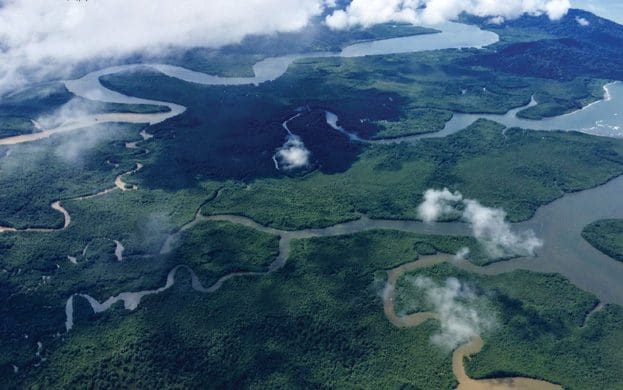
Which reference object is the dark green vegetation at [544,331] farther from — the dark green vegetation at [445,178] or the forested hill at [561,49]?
the forested hill at [561,49]

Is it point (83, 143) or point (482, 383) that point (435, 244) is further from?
point (83, 143)

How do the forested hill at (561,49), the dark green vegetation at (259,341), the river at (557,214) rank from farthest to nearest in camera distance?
the forested hill at (561,49)
the river at (557,214)
the dark green vegetation at (259,341)

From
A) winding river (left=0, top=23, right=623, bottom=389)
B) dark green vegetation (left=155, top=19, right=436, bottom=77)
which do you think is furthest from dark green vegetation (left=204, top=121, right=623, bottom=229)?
dark green vegetation (left=155, top=19, right=436, bottom=77)

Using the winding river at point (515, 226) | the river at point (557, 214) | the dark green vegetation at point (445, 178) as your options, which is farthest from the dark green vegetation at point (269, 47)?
the dark green vegetation at point (445, 178)

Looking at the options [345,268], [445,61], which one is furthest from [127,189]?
[445,61]

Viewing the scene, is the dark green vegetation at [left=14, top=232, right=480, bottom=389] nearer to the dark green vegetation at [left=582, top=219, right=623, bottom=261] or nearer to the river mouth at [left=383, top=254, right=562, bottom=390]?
the river mouth at [left=383, top=254, right=562, bottom=390]

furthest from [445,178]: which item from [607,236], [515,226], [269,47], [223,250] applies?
[269,47]
